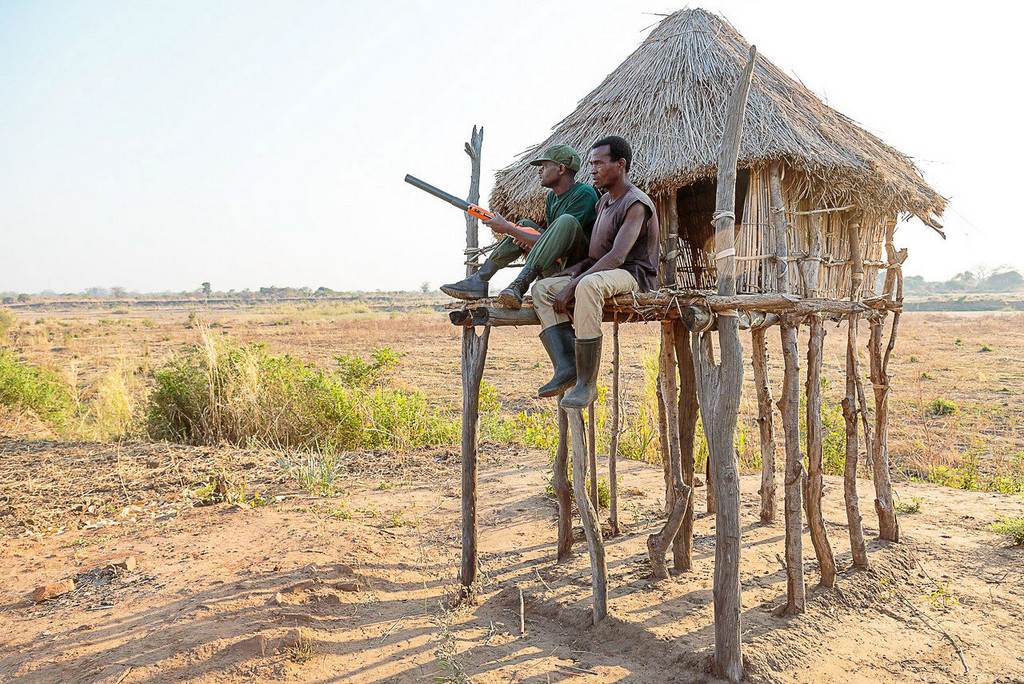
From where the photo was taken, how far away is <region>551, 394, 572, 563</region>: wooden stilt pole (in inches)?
208

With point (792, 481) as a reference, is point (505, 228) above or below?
above

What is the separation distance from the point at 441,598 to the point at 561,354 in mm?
2183

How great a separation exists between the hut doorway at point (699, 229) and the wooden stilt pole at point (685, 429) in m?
0.49

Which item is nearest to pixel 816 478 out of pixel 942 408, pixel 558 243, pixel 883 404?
pixel 883 404

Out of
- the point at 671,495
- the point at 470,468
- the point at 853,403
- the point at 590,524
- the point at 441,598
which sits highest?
the point at 853,403

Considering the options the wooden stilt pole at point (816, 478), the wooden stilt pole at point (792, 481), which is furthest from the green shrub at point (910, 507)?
the wooden stilt pole at point (792, 481)

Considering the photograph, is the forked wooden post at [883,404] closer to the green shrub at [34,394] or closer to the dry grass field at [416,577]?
the dry grass field at [416,577]

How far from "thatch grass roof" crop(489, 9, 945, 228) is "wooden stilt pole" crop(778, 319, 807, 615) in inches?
46.7

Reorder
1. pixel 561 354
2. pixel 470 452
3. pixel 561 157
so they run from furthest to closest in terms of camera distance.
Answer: pixel 470 452, pixel 561 157, pixel 561 354

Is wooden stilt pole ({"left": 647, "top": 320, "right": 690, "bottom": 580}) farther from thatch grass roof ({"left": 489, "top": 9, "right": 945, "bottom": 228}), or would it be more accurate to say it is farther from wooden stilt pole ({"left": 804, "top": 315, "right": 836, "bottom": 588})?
thatch grass roof ({"left": 489, "top": 9, "right": 945, "bottom": 228})

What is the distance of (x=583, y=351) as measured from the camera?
370 centimetres

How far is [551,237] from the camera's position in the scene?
3.94 metres

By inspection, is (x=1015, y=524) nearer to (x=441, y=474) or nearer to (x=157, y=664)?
(x=441, y=474)

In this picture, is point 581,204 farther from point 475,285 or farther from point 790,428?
point 790,428
